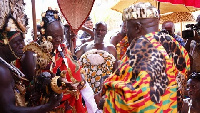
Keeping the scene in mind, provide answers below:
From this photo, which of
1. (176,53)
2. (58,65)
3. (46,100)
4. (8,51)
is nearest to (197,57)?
(176,53)

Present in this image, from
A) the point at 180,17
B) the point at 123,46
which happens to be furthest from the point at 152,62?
the point at 180,17

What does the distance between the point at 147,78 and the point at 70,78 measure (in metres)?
1.22

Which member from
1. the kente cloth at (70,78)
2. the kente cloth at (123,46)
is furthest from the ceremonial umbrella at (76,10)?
the kente cloth at (123,46)

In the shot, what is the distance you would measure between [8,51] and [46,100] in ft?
1.85

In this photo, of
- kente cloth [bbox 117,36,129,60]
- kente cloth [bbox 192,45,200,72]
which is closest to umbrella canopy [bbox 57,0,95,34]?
kente cloth [bbox 192,45,200,72]

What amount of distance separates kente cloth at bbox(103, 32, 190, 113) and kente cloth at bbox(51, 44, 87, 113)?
31.7 inches

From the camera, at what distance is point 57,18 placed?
3.04 m

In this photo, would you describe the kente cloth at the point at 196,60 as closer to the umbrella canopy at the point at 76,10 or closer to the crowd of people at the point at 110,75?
the crowd of people at the point at 110,75

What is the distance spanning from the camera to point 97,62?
5.06 m

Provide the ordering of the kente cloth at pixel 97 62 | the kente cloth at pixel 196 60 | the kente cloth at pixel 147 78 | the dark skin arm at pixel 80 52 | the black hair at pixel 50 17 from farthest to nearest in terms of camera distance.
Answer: the dark skin arm at pixel 80 52 → the kente cloth at pixel 97 62 → the kente cloth at pixel 196 60 → the black hair at pixel 50 17 → the kente cloth at pixel 147 78

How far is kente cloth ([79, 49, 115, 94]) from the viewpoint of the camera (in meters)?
5.06

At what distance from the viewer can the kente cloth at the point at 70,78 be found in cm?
309

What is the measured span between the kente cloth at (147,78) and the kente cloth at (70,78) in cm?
80

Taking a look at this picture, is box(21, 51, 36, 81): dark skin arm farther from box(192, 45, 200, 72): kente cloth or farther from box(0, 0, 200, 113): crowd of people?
box(192, 45, 200, 72): kente cloth
